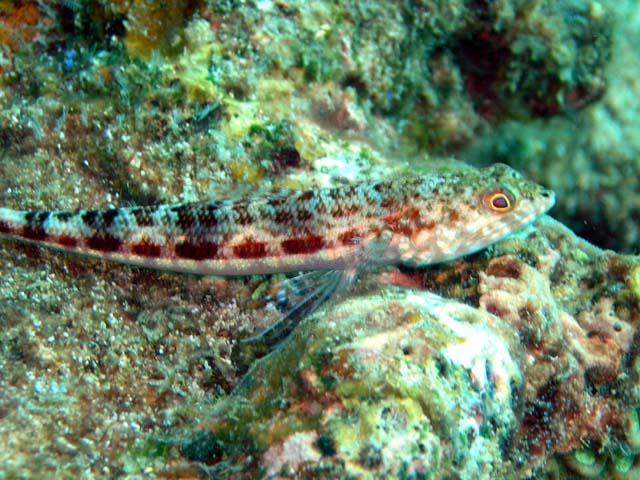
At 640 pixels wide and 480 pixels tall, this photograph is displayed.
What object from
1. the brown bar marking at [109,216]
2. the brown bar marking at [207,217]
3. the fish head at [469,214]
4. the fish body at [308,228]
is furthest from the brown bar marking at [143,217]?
the fish head at [469,214]

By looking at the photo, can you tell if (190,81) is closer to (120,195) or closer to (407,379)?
(120,195)

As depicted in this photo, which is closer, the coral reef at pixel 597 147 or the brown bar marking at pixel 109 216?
the brown bar marking at pixel 109 216

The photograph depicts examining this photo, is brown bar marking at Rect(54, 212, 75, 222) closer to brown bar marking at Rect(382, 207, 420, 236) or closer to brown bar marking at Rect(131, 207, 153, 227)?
brown bar marking at Rect(131, 207, 153, 227)

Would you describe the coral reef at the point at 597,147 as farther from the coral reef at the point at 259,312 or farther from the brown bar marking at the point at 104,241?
the brown bar marking at the point at 104,241

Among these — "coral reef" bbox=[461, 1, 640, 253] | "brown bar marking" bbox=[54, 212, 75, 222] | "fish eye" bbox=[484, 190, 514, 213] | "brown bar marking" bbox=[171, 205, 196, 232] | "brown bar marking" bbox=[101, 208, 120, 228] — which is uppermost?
"brown bar marking" bbox=[54, 212, 75, 222]

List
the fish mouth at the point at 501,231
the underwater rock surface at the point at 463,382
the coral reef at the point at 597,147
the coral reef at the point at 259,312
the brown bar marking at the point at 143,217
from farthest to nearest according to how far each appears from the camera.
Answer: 1. the coral reef at the point at 597,147
2. the brown bar marking at the point at 143,217
3. the fish mouth at the point at 501,231
4. the coral reef at the point at 259,312
5. the underwater rock surface at the point at 463,382

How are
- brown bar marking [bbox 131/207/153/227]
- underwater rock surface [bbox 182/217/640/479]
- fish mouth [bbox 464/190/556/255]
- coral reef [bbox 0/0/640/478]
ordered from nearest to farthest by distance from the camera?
underwater rock surface [bbox 182/217/640/479] → coral reef [bbox 0/0/640/478] → fish mouth [bbox 464/190/556/255] → brown bar marking [bbox 131/207/153/227]

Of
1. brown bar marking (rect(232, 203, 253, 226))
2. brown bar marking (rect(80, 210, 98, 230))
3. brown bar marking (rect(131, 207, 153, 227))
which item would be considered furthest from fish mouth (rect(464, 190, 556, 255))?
brown bar marking (rect(80, 210, 98, 230))

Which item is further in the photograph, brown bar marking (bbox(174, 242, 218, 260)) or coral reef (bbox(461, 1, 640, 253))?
coral reef (bbox(461, 1, 640, 253))
